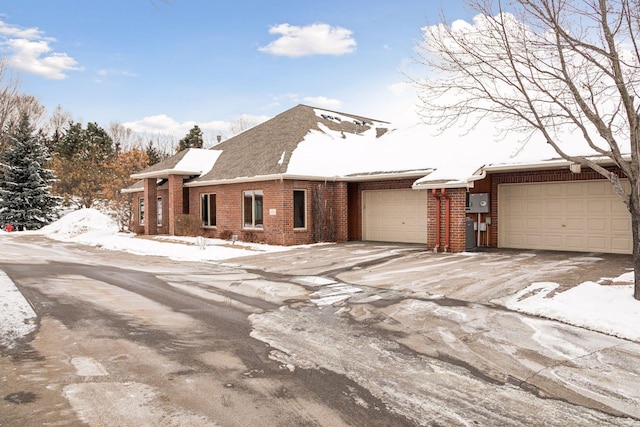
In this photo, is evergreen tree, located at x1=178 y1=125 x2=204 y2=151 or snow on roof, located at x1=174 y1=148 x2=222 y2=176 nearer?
snow on roof, located at x1=174 y1=148 x2=222 y2=176

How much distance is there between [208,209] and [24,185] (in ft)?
63.2

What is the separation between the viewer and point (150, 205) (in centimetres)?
2480

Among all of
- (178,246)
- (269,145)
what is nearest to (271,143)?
(269,145)

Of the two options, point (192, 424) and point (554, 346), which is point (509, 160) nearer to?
point (554, 346)

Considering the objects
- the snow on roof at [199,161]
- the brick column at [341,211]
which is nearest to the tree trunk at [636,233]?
the brick column at [341,211]

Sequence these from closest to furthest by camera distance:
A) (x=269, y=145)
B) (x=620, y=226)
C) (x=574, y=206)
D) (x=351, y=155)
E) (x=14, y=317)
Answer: (x=14, y=317) < (x=620, y=226) < (x=574, y=206) < (x=351, y=155) < (x=269, y=145)

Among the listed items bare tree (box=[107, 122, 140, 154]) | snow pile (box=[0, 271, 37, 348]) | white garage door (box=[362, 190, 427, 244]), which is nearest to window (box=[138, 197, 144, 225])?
white garage door (box=[362, 190, 427, 244])

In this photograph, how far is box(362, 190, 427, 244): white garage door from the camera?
1801cm

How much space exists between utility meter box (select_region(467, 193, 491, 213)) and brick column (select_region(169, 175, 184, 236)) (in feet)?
44.5

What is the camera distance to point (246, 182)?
19.5m

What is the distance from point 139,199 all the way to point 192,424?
25762mm

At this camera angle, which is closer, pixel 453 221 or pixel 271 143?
pixel 453 221

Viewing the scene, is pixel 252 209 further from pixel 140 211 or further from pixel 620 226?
pixel 620 226

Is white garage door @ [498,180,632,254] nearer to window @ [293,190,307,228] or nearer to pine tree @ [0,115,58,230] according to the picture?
window @ [293,190,307,228]
